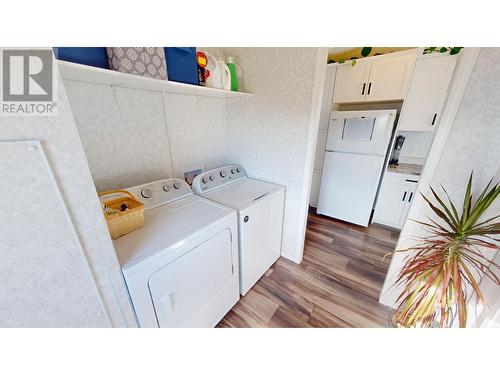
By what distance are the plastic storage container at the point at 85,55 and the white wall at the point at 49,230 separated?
42cm

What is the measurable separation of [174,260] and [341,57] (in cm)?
384

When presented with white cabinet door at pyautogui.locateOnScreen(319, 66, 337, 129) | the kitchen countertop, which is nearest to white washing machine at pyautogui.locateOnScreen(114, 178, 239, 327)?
Answer: white cabinet door at pyautogui.locateOnScreen(319, 66, 337, 129)

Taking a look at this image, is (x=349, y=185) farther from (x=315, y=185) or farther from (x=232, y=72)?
(x=232, y=72)

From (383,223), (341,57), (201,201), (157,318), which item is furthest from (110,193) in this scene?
(341,57)

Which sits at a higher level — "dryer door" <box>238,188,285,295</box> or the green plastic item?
the green plastic item

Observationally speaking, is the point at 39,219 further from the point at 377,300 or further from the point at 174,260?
the point at 377,300

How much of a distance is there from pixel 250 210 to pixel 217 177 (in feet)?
1.88

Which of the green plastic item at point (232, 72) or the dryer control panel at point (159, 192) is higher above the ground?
the green plastic item at point (232, 72)

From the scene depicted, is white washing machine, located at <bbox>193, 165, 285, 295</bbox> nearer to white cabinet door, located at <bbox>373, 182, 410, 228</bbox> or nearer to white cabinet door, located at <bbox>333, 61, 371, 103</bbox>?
white cabinet door, located at <bbox>373, 182, 410, 228</bbox>

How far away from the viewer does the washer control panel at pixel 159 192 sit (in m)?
1.28

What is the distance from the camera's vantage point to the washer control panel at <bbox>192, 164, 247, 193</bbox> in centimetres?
158

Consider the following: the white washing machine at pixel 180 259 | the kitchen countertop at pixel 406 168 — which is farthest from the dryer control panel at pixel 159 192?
the kitchen countertop at pixel 406 168

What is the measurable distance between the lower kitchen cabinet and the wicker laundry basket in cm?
301

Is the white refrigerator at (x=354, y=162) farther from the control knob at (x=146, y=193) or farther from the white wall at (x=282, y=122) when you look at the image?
the control knob at (x=146, y=193)
